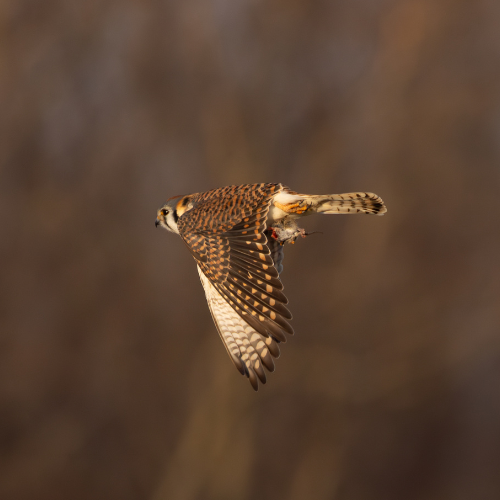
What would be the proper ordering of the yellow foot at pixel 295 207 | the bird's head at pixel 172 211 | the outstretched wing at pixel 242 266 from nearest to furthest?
the outstretched wing at pixel 242 266 → the yellow foot at pixel 295 207 → the bird's head at pixel 172 211

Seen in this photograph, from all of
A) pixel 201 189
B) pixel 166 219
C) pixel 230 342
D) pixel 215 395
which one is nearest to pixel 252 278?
pixel 230 342

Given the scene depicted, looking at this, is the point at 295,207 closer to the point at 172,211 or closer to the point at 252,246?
the point at 252,246

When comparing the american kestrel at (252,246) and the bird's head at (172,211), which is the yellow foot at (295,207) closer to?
the american kestrel at (252,246)

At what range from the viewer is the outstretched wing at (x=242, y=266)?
139cm

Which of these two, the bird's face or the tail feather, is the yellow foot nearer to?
the tail feather

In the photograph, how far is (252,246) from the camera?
1454mm

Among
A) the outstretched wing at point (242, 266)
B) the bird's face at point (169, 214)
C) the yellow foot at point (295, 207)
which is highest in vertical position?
the yellow foot at point (295, 207)

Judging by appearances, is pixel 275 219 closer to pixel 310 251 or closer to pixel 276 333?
pixel 276 333

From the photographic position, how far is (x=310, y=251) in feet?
9.64

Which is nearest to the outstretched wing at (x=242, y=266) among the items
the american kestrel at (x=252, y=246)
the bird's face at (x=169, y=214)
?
the american kestrel at (x=252, y=246)

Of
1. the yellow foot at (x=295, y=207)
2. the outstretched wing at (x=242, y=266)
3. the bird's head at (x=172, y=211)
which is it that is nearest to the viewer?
the outstretched wing at (x=242, y=266)

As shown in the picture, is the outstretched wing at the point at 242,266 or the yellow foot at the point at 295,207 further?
the yellow foot at the point at 295,207

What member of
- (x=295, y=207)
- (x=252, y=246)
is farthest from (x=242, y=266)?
(x=295, y=207)

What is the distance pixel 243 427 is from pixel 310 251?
3.83 ft
